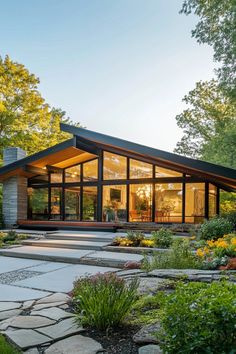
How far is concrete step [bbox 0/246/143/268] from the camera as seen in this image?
662cm

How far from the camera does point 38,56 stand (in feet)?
41.3

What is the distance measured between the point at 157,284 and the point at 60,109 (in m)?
27.5

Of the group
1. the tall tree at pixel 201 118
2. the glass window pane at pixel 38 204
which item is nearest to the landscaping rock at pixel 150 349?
the glass window pane at pixel 38 204

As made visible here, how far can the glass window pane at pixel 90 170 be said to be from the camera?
14227mm

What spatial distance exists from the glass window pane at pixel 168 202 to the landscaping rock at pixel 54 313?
972 cm

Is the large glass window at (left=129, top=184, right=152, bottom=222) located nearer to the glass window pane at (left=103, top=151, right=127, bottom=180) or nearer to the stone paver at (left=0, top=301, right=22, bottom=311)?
the glass window pane at (left=103, top=151, right=127, bottom=180)

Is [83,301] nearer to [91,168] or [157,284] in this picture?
[157,284]

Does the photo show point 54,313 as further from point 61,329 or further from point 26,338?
point 26,338

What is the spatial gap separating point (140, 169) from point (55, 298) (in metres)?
9.49

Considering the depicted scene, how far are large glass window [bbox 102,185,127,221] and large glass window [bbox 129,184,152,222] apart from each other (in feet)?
1.21

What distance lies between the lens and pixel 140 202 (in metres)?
13.4

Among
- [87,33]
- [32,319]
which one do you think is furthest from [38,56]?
[32,319]

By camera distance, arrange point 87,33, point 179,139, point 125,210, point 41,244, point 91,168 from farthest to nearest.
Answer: point 179,139, point 91,168, point 125,210, point 87,33, point 41,244

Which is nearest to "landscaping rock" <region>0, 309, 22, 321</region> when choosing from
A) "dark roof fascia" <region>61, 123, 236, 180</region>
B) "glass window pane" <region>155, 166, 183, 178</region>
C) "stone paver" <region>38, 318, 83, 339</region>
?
"stone paver" <region>38, 318, 83, 339</region>
